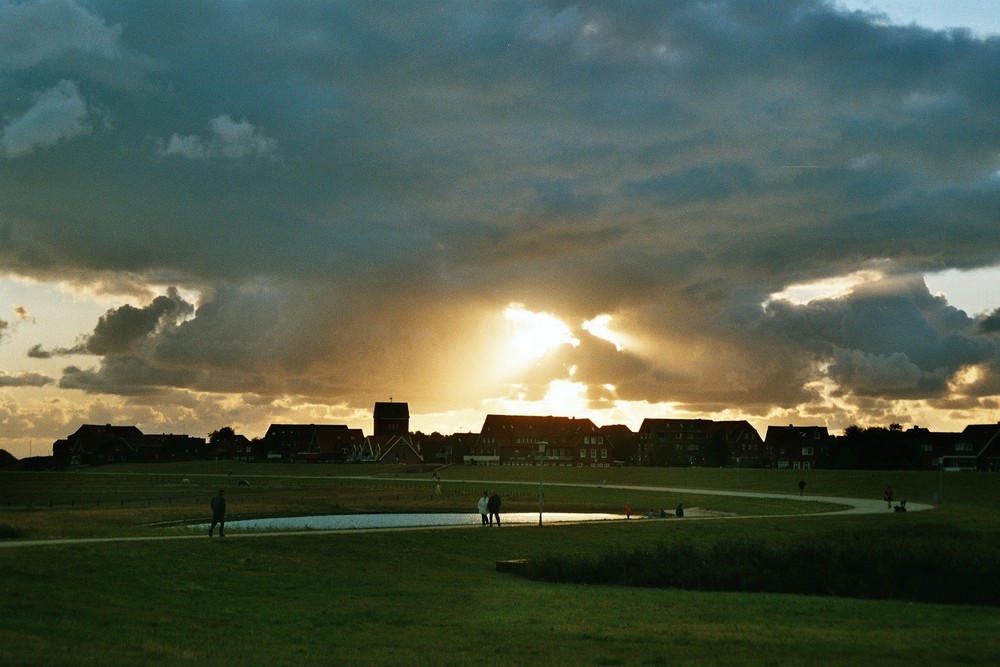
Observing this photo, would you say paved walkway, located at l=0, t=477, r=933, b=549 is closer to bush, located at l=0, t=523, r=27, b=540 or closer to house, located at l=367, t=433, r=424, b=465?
bush, located at l=0, t=523, r=27, b=540

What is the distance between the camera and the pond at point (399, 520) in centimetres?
5744

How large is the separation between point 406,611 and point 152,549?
1100 centimetres

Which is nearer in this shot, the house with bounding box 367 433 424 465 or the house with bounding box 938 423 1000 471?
the house with bounding box 938 423 1000 471

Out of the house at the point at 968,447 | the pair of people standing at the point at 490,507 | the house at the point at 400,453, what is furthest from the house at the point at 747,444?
the pair of people standing at the point at 490,507

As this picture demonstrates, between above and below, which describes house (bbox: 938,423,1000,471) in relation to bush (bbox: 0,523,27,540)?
above

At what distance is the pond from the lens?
188 ft

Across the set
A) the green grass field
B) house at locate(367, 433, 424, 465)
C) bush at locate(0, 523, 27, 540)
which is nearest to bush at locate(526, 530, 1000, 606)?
the green grass field

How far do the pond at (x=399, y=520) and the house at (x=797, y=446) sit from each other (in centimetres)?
12350

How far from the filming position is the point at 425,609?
29.4 meters

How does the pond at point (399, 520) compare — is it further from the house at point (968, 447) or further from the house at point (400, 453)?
the house at point (400, 453)

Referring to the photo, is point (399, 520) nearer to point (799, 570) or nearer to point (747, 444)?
point (799, 570)

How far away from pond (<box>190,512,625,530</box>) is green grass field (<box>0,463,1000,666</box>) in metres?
7.34

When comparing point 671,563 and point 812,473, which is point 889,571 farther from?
point 812,473

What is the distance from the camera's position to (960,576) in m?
40.2
